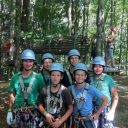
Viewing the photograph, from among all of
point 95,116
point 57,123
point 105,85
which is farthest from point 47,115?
point 105,85

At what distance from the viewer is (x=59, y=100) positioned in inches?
139

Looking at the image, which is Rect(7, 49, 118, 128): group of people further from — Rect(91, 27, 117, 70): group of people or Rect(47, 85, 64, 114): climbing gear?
Rect(91, 27, 117, 70): group of people

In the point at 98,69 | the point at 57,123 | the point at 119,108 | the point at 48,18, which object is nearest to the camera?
the point at 57,123

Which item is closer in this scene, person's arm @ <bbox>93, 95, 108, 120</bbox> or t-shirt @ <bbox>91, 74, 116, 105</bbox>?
person's arm @ <bbox>93, 95, 108, 120</bbox>

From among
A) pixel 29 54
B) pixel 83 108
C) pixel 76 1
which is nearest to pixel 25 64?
pixel 29 54

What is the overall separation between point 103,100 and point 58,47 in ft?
16.6

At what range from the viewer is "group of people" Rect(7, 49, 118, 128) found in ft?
11.6

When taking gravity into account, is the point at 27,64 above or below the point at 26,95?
above

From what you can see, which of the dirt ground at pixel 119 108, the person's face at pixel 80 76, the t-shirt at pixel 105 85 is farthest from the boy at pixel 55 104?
the dirt ground at pixel 119 108

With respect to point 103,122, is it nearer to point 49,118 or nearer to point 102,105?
point 102,105

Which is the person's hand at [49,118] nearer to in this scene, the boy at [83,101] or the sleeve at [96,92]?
the boy at [83,101]

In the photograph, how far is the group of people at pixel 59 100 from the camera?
3.54 metres

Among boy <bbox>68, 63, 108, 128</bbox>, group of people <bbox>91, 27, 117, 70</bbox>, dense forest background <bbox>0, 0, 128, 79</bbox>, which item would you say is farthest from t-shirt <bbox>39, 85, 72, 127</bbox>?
group of people <bbox>91, 27, 117, 70</bbox>

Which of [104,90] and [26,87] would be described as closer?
[26,87]
